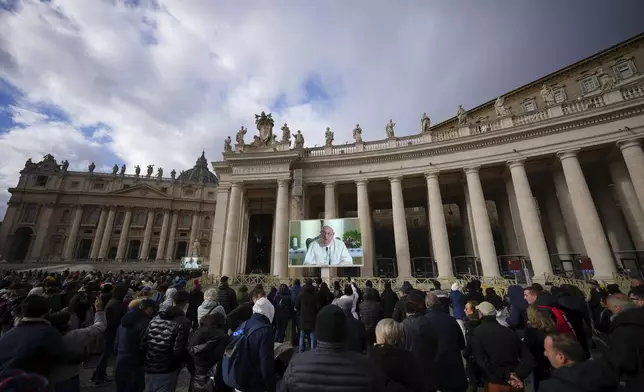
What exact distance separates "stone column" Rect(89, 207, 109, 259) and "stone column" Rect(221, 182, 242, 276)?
46796 mm

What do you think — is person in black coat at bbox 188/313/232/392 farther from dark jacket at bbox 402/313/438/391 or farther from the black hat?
dark jacket at bbox 402/313/438/391

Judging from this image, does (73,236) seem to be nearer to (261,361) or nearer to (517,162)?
(261,361)

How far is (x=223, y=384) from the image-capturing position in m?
3.28

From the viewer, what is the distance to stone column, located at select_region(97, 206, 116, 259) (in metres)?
49.2

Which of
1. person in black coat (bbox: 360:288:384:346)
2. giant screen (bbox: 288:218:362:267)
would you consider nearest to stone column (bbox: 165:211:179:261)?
giant screen (bbox: 288:218:362:267)

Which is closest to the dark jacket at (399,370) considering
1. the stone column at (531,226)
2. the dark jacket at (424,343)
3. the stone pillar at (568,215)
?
the dark jacket at (424,343)

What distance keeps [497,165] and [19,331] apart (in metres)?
22.7

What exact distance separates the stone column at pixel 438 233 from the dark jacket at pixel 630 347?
1426 cm

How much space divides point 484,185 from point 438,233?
830cm

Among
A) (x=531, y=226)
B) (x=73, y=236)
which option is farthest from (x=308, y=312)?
(x=73, y=236)

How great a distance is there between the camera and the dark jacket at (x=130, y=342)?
12.1 ft

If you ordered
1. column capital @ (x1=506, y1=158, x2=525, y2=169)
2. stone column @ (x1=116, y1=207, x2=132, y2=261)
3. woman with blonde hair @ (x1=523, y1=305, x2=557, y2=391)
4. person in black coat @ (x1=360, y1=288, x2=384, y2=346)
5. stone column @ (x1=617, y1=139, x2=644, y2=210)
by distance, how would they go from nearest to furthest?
woman with blonde hair @ (x1=523, y1=305, x2=557, y2=391) → person in black coat @ (x1=360, y1=288, x2=384, y2=346) → stone column @ (x1=617, y1=139, x2=644, y2=210) → column capital @ (x1=506, y1=158, x2=525, y2=169) → stone column @ (x1=116, y1=207, x2=132, y2=261)

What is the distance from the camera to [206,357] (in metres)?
3.24

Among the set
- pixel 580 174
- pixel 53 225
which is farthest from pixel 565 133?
pixel 53 225
